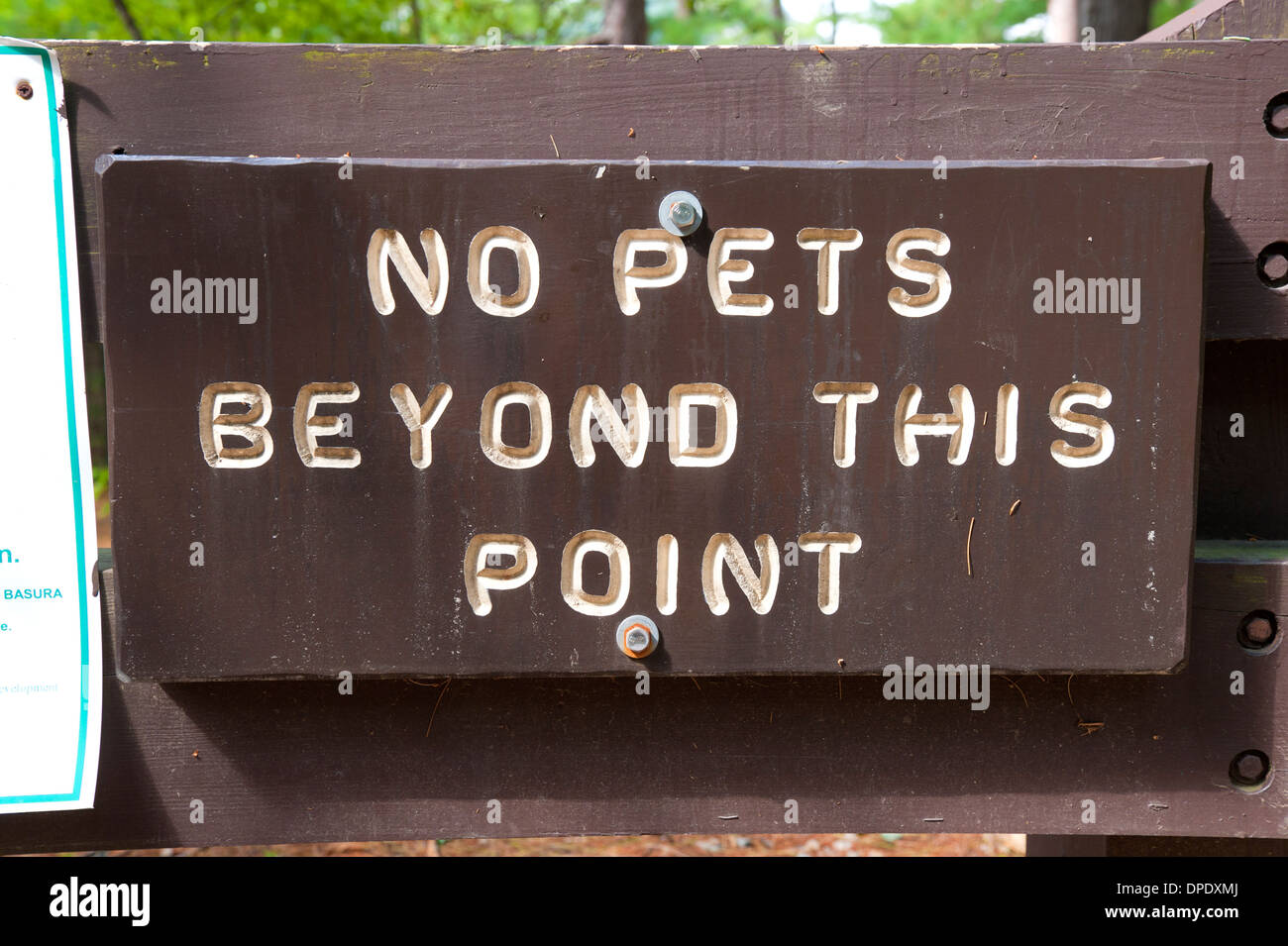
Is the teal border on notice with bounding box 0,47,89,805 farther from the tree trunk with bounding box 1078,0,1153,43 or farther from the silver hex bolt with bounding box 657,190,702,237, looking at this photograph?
the tree trunk with bounding box 1078,0,1153,43

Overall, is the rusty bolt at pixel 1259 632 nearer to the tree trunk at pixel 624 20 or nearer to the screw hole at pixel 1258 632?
the screw hole at pixel 1258 632

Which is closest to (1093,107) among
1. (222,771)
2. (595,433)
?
(595,433)

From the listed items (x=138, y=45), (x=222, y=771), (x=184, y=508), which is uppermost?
(x=138, y=45)

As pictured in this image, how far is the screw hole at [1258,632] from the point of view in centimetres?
136

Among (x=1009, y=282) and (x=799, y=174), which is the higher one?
(x=799, y=174)

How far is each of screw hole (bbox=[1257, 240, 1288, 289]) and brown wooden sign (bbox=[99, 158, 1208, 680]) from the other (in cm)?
Answer: 18

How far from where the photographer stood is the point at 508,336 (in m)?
1.26

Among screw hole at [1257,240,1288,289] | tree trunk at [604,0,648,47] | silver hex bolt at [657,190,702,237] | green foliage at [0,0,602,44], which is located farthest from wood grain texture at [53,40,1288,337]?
tree trunk at [604,0,648,47]

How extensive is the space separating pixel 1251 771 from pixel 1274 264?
2.52ft

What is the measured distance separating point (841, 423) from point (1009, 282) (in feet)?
0.99

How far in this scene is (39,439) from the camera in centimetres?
130

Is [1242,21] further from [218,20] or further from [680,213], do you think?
[218,20]
